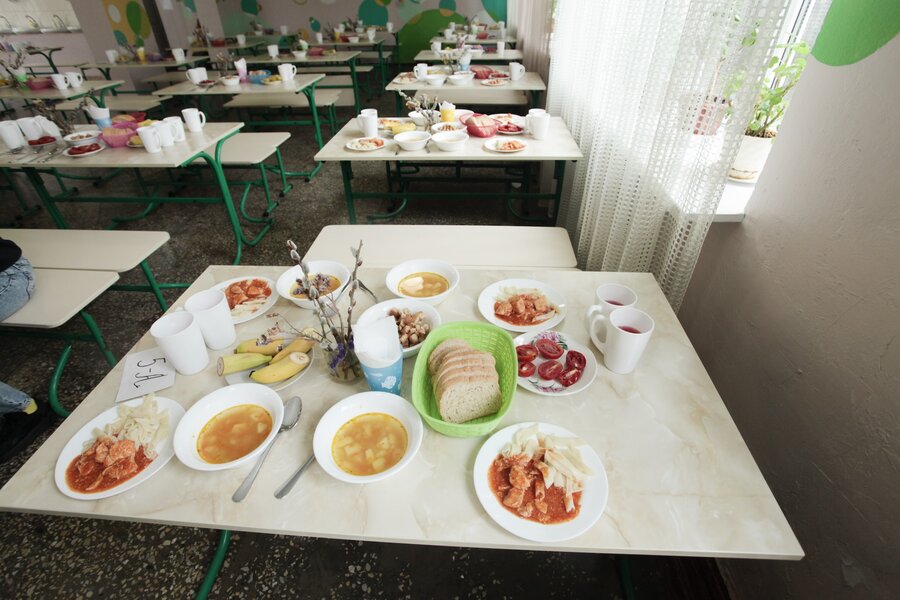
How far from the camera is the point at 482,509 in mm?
832

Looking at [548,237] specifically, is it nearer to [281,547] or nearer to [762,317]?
[762,317]

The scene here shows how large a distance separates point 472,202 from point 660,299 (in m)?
2.77

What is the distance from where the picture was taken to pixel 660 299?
137cm

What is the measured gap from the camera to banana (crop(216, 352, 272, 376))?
1.11 m

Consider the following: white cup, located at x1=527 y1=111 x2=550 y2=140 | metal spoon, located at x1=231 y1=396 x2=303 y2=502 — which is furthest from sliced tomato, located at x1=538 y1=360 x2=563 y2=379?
white cup, located at x1=527 y1=111 x2=550 y2=140

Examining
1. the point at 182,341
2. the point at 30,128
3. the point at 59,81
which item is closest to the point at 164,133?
the point at 30,128

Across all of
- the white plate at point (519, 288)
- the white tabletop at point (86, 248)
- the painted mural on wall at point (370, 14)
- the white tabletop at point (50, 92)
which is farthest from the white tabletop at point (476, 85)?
the painted mural on wall at point (370, 14)

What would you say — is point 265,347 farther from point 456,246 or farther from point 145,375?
point 456,246

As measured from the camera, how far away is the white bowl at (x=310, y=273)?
53.7 inches

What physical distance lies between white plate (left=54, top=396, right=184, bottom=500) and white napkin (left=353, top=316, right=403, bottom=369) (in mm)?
442

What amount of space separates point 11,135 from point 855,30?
383 cm

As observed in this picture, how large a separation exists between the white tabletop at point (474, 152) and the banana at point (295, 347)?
1453 mm

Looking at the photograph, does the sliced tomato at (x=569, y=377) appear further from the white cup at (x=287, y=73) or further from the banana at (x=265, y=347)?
the white cup at (x=287, y=73)

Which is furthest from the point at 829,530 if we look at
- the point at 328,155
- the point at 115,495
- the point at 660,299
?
the point at 328,155
